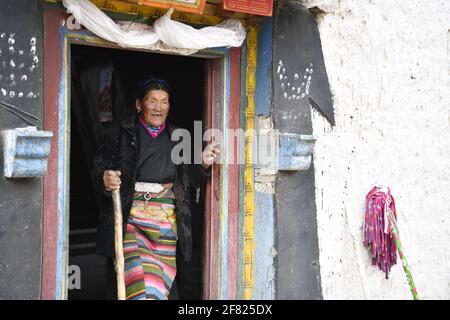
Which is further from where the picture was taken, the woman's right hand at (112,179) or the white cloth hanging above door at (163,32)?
the woman's right hand at (112,179)

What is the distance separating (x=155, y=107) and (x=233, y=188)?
795 millimetres

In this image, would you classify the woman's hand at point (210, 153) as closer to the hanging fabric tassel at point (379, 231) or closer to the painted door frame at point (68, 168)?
the painted door frame at point (68, 168)

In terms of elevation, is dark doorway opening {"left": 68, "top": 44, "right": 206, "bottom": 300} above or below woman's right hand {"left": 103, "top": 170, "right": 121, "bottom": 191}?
above

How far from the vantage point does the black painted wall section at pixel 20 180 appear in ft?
9.48

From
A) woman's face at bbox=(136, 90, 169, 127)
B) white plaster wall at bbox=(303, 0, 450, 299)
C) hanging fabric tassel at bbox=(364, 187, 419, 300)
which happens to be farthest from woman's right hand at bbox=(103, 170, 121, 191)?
hanging fabric tassel at bbox=(364, 187, 419, 300)

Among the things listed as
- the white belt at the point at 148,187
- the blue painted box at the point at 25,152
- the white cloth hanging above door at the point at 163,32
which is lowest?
the white belt at the point at 148,187

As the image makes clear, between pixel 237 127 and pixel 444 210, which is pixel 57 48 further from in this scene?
pixel 444 210

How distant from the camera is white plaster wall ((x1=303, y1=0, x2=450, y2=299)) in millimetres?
4125

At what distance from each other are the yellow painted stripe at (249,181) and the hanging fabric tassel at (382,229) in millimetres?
1001

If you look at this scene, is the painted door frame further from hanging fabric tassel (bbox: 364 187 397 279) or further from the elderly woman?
hanging fabric tassel (bbox: 364 187 397 279)

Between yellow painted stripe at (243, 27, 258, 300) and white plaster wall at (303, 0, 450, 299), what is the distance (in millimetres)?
506

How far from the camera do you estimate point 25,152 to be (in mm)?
2822

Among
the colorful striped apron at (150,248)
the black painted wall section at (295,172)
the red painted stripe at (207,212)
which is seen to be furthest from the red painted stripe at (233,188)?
the colorful striped apron at (150,248)

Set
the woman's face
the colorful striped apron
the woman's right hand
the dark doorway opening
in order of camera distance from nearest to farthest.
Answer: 1. the woman's right hand
2. the colorful striped apron
3. the woman's face
4. the dark doorway opening
